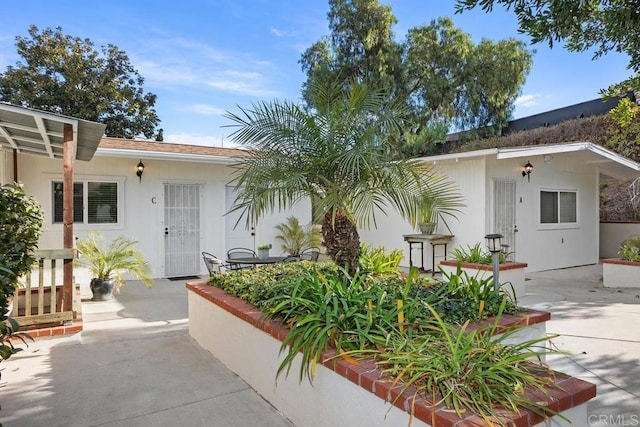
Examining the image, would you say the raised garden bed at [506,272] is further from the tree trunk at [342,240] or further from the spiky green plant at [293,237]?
the spiky green plant at [293,237]

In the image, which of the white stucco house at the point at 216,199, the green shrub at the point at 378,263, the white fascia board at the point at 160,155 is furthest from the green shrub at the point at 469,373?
the white stucco house at the point at 216,199

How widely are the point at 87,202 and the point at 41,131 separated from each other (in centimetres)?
366

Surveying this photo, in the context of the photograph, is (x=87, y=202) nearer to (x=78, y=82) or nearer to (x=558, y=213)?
(x=558, y=213)

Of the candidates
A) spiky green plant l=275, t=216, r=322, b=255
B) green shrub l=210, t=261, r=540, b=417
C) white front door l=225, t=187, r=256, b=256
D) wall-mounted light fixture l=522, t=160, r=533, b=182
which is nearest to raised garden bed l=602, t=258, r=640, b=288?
wall-mounted light fixture l=522, t=160, r=533, b=182

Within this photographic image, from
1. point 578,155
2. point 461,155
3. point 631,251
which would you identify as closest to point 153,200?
point 461,155

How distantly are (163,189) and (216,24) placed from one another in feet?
20.4

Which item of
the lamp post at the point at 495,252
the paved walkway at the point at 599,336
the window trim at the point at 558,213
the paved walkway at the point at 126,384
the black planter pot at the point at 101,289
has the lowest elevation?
the paved walkway at the point at 126,384

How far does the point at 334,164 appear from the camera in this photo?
13.2 ft

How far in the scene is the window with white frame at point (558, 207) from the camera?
34.4 feet

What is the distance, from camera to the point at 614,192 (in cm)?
1473

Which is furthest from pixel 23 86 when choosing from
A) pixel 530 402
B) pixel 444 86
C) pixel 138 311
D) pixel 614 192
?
pixel 614 192

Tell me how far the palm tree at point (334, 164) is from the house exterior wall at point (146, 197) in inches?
225

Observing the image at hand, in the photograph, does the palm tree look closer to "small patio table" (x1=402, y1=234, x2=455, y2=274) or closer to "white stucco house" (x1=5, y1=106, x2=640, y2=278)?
"white stucco house" (x1=5, y1=106, x2=640, y2=278)

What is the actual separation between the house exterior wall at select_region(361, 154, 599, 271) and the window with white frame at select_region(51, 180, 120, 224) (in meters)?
6.84
